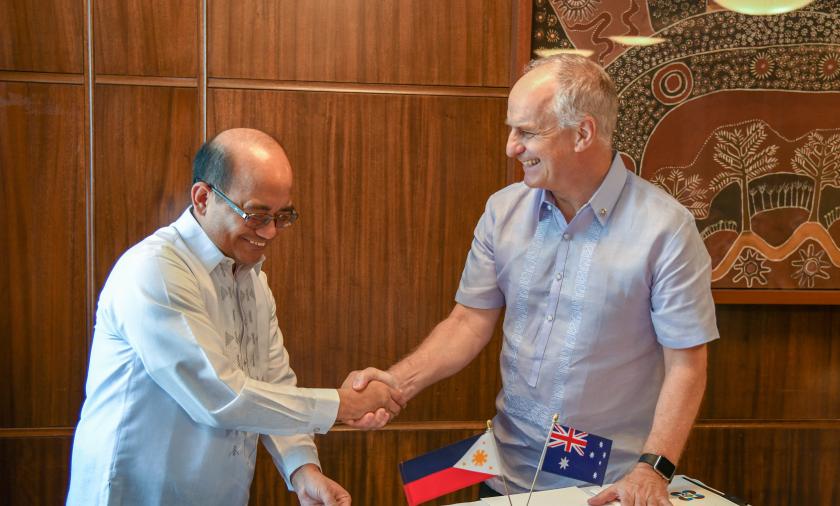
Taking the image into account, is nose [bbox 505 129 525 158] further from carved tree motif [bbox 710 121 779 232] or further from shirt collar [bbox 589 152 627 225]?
carved tree motif [bbox 710 121 779 232]

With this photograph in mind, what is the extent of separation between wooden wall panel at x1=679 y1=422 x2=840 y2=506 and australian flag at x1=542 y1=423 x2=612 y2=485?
162 cm

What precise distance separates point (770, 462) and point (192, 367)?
251 cm

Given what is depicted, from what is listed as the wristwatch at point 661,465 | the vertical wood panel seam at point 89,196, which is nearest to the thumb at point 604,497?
the wristwatch at point 661,465

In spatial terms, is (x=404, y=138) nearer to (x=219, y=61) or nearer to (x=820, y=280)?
(x=219, y=61)

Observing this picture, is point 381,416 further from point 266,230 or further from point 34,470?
point 34,470

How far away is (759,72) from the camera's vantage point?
3000 mm

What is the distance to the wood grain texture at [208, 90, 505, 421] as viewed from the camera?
294 cm

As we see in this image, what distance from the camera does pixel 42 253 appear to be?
286cm

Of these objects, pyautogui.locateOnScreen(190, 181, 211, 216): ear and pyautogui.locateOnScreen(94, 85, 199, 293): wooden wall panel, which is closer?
pyautogui.locateOnScreen(190, 181, 211, 216): ear

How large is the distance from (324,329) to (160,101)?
3.33 feet

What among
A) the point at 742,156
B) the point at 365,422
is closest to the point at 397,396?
the point at 365,422

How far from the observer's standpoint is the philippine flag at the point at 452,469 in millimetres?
1737

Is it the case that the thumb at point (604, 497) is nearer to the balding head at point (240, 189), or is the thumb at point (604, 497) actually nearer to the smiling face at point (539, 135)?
the smiling face at point (539, 135)

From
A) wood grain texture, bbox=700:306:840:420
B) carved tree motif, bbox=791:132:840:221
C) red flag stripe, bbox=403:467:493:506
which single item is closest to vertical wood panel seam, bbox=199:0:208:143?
red flag stripe, bbox=403:467:493:506
